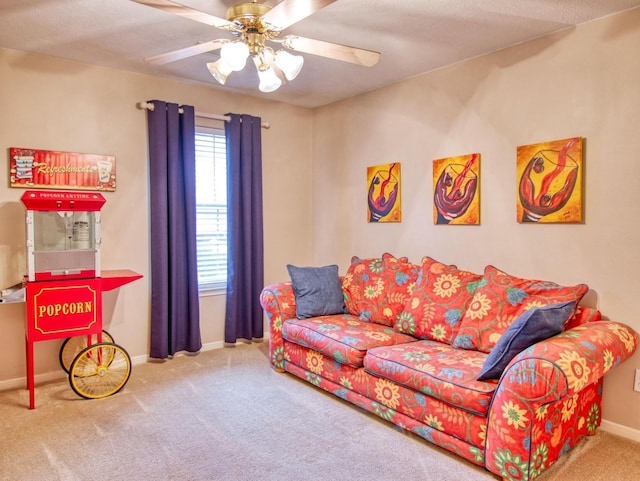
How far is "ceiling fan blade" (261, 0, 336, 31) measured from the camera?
1.89m

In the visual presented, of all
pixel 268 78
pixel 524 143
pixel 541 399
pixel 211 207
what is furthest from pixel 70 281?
pixel 524 143

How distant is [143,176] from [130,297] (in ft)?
3.40

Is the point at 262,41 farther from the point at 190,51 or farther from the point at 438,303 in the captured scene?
the point at 438,303

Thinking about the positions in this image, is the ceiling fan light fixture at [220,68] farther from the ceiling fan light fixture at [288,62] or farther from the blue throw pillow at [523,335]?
the blue throw pillow at [523,335]

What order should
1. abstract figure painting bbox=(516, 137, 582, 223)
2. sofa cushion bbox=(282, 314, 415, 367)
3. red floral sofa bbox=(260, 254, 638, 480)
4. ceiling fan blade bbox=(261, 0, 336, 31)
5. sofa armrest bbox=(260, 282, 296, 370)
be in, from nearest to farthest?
1. ceiling fan blade bbox=(261, 0, 336, 31)
2. red floral sofa bbox=(260, 254, 638, 480)
3. abstract figure painting bbox=(516, 137, 582, 223)
4. sofa cushion bbox=(282, 314, 415, 367)
5. sofa armrest bbox=(260, 282, 296, 370)

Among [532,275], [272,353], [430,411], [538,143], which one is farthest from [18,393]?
[538,143]

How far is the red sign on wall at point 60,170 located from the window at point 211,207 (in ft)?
2.59

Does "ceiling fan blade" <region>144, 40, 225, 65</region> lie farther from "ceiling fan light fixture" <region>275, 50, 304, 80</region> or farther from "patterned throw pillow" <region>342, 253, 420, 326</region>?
"patterned throw pillow" <region>342, 253, 420, 326</region>

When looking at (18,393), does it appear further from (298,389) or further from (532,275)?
(532,275)

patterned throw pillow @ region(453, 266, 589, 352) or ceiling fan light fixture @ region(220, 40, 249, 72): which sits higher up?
ceiling fan light fixture @ region(220, 40, 249, 72)

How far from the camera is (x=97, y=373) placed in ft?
10.8

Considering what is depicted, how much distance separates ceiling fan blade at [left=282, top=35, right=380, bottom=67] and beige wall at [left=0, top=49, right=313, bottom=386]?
6.49 feet

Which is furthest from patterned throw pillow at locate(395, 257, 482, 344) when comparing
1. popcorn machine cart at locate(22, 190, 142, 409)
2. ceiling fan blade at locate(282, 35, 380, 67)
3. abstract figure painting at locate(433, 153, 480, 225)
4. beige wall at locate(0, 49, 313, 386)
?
popcorn machine cart at locate(22, 190, 142, 409)

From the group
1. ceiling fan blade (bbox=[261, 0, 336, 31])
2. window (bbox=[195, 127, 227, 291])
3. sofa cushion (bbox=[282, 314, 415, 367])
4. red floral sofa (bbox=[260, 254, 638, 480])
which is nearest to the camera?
ceiling fan blade (bbox=[261, 0, 336, 31])
